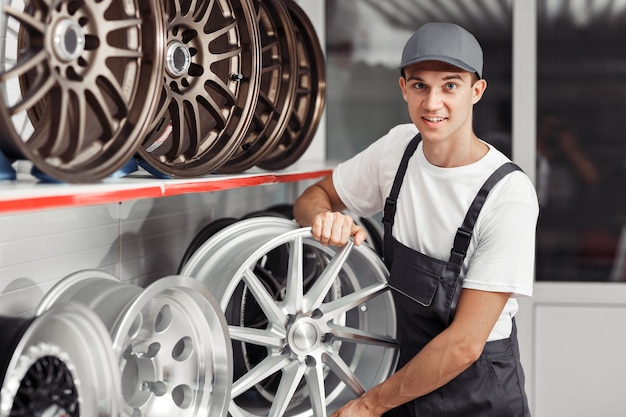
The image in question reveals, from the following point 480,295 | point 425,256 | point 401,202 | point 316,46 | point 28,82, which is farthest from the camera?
point 316,46

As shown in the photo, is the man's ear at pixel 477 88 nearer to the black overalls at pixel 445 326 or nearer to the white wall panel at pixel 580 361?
the black overalls at pixel 445 326

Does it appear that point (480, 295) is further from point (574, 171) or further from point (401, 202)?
point (574, 171)

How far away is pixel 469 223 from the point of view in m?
2.37

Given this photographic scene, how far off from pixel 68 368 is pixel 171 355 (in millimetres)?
513

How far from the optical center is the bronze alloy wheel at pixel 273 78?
2781 millimetres

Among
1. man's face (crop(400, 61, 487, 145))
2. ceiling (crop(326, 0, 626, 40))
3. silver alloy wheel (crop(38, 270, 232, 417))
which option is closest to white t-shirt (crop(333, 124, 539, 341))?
man's face (crop(400, 61, 487, 145))

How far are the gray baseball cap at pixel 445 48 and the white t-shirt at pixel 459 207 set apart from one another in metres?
0.34

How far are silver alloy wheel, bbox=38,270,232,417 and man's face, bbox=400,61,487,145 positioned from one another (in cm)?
89

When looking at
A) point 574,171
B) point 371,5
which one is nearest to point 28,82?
point 371,5

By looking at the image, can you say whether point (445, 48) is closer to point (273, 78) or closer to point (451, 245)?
point (451, 245)

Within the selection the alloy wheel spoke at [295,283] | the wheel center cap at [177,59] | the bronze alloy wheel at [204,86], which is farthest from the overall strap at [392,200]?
the wheel center cap at [177,59]

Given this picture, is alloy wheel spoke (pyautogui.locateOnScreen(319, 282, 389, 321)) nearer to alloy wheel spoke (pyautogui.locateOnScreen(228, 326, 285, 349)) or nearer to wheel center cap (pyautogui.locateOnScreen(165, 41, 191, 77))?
alloy wheel spoke (pyautogui.locateOnScreen(228, 326, 285, 349))

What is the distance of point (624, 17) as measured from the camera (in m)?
4.21

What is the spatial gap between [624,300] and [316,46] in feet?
7.69
